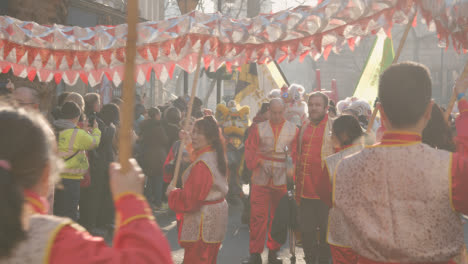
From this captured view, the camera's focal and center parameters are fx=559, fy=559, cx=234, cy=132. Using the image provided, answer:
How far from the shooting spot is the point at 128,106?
6.08 feet

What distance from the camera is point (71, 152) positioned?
21.8 ft

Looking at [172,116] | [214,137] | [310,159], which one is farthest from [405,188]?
[172,116]

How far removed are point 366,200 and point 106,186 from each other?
21.2 feet

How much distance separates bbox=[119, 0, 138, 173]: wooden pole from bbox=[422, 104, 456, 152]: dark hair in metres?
2.81

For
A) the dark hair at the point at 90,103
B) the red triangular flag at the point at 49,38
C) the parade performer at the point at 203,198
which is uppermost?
the red triangular flag at the point at 49,38

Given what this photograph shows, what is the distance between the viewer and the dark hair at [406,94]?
103 inches

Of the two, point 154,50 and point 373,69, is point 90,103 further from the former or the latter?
point 373,69

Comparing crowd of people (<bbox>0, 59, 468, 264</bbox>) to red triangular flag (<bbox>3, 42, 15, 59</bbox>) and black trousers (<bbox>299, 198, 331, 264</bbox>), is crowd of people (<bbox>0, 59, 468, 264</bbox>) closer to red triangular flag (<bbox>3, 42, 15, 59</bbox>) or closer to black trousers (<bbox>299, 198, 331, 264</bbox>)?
black trousers (<bbox>299, 198, 331, 264</bbox>)

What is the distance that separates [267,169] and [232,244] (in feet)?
5.02

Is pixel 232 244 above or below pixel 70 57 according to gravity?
below

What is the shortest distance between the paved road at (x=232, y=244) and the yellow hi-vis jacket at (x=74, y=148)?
167cm

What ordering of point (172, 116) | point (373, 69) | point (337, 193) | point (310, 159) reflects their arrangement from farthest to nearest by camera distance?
1. point (373, 69)
2. point (172, 116)
3. point (310, 159)
4. point (337, 193)

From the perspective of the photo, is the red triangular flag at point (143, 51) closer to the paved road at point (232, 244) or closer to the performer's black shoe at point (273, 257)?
the paved road at point (232, 244)

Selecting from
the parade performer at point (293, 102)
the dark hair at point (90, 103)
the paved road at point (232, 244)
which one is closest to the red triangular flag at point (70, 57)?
the dark hair at point (90, 103)
